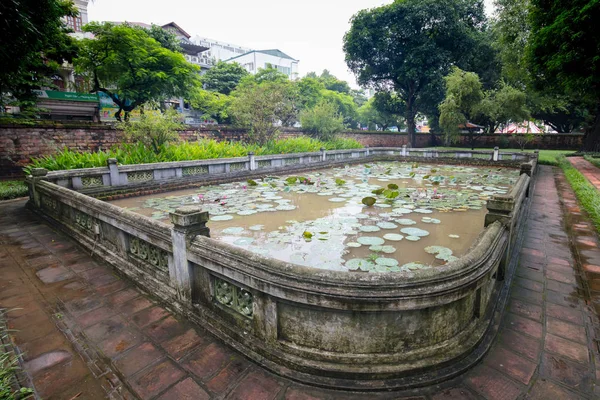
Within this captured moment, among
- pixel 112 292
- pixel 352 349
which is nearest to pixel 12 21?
pixel 112 292

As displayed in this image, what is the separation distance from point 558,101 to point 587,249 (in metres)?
17.8

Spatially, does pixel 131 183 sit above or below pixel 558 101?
below

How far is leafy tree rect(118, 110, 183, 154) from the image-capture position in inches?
366

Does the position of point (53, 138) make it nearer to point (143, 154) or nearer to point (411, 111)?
point (143, 154)

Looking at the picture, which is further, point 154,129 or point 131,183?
point 154,129

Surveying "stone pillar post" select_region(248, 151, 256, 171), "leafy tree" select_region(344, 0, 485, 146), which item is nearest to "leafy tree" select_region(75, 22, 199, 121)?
"stone pillar post" select_region(248, 151, 256, 171)

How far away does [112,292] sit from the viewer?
10.5 ft

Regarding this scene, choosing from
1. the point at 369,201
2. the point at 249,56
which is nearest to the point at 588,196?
the point at 369,201

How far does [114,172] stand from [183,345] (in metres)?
6.44

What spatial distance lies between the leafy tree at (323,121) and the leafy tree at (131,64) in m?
7.10

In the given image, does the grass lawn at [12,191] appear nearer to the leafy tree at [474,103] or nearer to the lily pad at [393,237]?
the lily pad at [393,237]

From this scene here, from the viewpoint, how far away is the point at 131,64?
541 inches

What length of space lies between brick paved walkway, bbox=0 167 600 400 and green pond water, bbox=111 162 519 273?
1.10 meters

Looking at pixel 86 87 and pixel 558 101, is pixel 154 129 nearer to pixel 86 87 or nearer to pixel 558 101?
pixel 86 87
